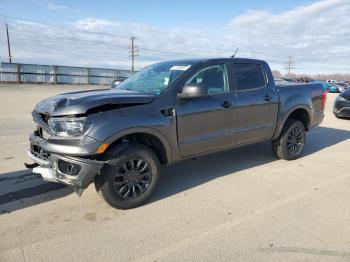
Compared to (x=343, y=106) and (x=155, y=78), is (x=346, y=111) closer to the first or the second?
(x=343, y=106)

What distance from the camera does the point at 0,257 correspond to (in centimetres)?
301

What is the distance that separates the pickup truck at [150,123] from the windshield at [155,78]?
19 mm

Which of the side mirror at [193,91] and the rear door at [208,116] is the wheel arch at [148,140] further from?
the side mirror at [193,91]

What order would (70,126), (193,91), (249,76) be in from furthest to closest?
(249,76) → (193,91) → (70,126)

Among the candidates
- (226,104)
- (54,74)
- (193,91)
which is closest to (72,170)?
(193,91)

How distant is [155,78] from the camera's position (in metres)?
4.88

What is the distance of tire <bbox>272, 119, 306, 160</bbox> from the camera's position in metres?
6.05

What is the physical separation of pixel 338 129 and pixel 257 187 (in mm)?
6162

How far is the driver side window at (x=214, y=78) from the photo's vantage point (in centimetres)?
472

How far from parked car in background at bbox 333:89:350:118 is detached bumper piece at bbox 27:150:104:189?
410 inches

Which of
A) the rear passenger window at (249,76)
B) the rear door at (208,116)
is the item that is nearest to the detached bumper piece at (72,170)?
the rear door at (208,116)

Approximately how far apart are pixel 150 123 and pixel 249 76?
7.17 feet

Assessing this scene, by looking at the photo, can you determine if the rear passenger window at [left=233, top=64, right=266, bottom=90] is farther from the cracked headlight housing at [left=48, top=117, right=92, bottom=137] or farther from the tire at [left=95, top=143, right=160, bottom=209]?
the cracked headlight housing at [left=48, top=117, right=92, bottom=137]

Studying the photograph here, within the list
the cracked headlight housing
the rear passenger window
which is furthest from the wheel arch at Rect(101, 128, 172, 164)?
the rear passenger window
